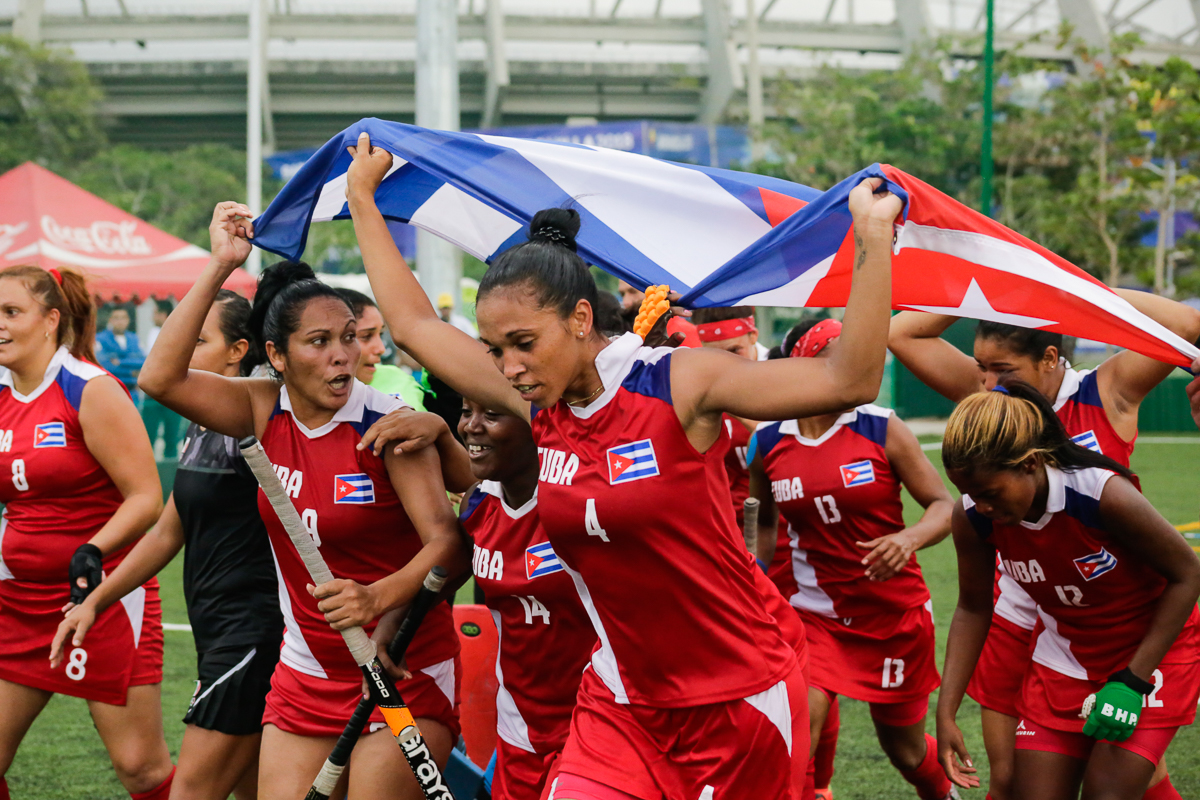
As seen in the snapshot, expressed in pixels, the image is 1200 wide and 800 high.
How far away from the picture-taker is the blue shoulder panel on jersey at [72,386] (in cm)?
433

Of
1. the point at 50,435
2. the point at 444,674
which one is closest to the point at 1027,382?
the point at 444,674

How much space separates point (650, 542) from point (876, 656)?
243 cm

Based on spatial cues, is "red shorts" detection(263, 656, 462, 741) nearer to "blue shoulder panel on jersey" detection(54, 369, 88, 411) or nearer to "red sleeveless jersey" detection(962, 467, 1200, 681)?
"blue shoulder panel on jersey" detection(54, 369, 88, 411)

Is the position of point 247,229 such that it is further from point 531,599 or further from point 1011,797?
point 1011,797

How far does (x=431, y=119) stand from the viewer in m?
13.7

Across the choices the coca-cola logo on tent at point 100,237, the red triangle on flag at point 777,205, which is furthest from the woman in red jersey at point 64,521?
the coca-cola logo on tent at point 100,237

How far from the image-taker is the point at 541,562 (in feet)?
10.8

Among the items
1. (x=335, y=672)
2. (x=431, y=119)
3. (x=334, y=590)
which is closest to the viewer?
(x=334, y=590)

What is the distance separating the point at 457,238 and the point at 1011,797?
9.11ft

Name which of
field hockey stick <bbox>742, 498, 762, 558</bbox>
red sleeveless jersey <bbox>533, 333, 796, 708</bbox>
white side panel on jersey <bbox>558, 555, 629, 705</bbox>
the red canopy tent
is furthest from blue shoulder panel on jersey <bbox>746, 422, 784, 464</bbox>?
the red canopy tent

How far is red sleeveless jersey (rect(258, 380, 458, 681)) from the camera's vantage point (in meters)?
3.46

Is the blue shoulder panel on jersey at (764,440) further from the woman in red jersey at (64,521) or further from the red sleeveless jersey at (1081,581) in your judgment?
the woman in red jersey at (64,521)

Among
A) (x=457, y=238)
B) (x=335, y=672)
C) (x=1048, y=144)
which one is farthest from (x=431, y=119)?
(x=1048, y=144)

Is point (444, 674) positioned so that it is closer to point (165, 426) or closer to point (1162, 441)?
point (165, 426)
